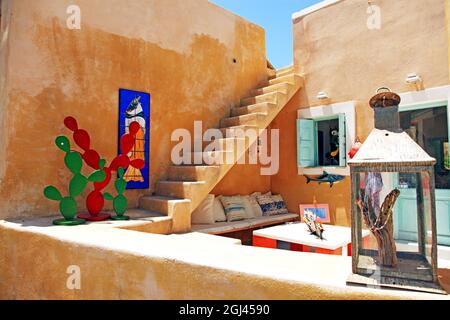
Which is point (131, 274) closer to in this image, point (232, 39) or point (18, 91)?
point (18, 91)

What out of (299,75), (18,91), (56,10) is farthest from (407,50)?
(18,91)

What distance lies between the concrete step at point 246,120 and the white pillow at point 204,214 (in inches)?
66.4

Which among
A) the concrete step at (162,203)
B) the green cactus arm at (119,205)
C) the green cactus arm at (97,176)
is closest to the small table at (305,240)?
the concrete step at (162,203)

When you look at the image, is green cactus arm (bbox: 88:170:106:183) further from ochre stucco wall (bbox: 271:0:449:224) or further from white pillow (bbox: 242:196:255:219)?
ochre stucco wall (bbox: 271:0:449:224)

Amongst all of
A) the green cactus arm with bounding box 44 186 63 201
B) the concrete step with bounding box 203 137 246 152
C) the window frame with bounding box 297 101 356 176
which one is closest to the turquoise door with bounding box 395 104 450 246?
the window frame with bounding box 297 101 356 176

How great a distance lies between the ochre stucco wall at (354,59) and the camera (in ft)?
16.6

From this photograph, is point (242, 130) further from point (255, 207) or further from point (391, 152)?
point (391, 152)

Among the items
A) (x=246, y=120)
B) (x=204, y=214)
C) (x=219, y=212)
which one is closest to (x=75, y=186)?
(x=204, y=214)

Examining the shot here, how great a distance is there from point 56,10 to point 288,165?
512 centimetres

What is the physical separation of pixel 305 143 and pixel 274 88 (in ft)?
4.57

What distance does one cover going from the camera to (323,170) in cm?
628

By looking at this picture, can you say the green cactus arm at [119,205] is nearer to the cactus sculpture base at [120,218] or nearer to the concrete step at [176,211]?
the cactus sculpture base at [120,218]

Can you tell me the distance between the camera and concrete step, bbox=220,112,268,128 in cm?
593

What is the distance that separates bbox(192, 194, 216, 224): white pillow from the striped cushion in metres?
0.36
